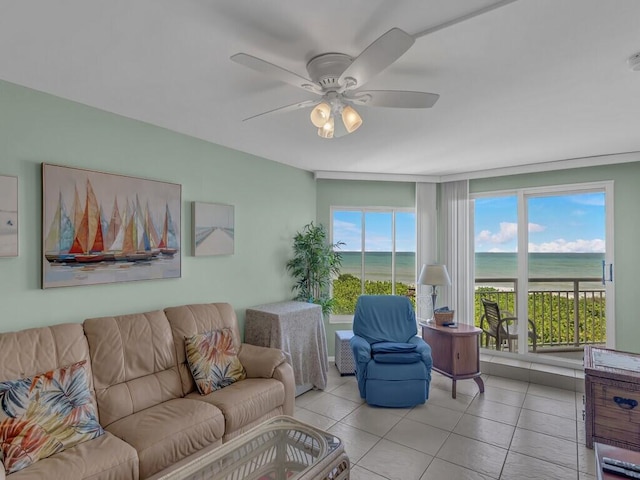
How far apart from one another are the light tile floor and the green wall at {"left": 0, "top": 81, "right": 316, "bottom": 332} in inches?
54.9

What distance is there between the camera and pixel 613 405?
265cm

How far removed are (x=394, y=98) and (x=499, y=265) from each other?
361 cm

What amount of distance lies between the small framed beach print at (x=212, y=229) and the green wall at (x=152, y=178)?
0.23 ft

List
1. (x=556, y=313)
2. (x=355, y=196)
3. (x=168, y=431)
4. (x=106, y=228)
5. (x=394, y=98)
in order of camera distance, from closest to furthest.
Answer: (x=394, y=98), (x=168, y=431), (x=106, y=228), (x=556, y=313), (x=355, y=196)

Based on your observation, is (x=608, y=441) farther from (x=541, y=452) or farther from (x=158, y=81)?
(x=158, y=81)

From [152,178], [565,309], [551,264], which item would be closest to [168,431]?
[152,178]

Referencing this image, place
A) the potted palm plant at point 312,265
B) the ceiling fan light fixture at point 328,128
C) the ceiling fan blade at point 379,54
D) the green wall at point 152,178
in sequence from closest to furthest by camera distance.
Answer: the ceiling fan blade at point 379,54
the ceiling fan light fixture at point 328,128
the green wall at point 152,178
the potted palm plant at point 312,265

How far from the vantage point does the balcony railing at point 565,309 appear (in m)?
4.16

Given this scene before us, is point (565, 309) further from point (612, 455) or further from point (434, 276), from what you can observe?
point (612, 455)

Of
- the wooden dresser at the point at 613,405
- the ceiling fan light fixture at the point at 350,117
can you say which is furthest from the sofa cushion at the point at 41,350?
the wooden dresser at the point at 613,405

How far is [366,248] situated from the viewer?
4992 mm

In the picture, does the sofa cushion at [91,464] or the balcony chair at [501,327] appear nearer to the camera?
the sofa cushion at [91,464]

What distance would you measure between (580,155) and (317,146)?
289 cm

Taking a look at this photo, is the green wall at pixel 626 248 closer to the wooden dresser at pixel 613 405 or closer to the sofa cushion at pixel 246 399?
the wooden dresser at pixel 613 405
